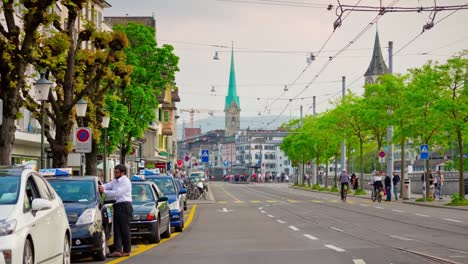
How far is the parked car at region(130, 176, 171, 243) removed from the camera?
2114 centimetres

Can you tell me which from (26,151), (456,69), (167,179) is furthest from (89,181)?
(26,151)

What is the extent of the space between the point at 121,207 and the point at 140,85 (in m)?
33.7

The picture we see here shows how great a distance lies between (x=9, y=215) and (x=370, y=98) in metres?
55.5

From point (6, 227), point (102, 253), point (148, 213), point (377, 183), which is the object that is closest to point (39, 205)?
point (6, 227)

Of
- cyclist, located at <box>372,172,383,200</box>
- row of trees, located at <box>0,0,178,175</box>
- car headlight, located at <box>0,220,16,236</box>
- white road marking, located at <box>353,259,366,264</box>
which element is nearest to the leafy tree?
row of trees, located at <box>0,0,178,175</box>

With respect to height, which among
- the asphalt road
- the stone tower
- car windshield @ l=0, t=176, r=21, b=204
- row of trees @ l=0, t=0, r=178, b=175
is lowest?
the asphalt road

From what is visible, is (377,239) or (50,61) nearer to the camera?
(377,239)

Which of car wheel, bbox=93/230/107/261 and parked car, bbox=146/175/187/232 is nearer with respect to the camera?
car wheel, bbox=93/230/107/261

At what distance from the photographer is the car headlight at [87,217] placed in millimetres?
16469

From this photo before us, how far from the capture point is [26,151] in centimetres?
5612

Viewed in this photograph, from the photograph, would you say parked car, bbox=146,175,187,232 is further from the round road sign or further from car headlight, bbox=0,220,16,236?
car headlight, bbox=0,220,16,236

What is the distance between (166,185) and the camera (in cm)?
2927

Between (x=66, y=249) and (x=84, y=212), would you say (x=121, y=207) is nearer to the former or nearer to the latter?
(x=84, y=212)

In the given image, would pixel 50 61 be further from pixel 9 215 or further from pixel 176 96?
pixel 176 96
